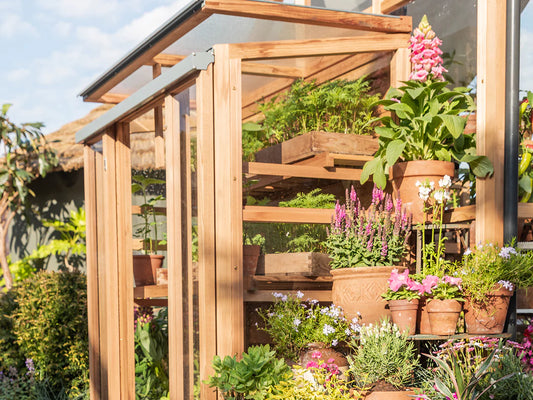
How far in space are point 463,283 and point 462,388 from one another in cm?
58

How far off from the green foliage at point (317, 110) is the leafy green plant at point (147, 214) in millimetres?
1002

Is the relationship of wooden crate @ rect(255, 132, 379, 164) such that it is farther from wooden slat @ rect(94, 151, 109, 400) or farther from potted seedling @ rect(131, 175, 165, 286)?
wooden slat @ rect(94, 151, 109, 400)

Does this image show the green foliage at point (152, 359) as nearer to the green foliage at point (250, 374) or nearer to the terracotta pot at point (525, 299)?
the green foliage at point (250, 374)

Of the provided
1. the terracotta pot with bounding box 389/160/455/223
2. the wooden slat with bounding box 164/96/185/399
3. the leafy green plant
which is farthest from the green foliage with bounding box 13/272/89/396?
the terracotta pot with bounding box 389/160/455/223

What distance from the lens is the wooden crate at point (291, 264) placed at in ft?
12.8

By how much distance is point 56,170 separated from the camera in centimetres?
1011

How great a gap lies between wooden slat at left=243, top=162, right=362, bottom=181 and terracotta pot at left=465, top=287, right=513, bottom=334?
1104 millimetres

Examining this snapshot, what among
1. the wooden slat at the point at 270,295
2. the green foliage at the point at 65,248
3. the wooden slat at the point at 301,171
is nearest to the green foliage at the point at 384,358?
the wooden slat at the point at 270,295

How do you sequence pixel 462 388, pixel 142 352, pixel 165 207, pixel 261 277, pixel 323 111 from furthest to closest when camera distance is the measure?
pixel 142 352 → pixel 165 207 → pixel 323 111 → pixel 261 277 → pixel 462 388

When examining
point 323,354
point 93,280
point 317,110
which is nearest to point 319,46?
point 317,110

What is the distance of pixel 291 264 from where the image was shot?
12.9 feet

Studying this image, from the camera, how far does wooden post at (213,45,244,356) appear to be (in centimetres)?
380

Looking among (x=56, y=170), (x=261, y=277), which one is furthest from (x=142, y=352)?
(x=56, y=170)

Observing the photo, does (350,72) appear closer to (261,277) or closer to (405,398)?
(261,277)
